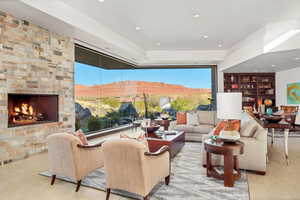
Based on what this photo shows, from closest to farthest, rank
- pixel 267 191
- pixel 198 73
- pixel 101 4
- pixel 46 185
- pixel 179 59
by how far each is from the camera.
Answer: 1. pixel 267 191
2. pixel 46 185
3. pixel 101 4
4. pixel 179 59
5. pixel 198 73

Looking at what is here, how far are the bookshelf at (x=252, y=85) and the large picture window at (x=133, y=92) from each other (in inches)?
46.5

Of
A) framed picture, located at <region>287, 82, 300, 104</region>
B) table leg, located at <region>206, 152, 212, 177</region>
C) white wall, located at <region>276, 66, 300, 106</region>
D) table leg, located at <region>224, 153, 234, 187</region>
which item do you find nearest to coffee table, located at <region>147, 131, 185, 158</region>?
table leg, located at <region>206, 152, 212, 177</region>

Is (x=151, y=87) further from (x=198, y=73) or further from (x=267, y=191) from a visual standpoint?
(x=267, y=191)

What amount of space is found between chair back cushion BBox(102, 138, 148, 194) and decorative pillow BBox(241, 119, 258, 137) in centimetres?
214

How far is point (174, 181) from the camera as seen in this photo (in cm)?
288


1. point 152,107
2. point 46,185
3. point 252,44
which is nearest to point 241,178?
point 46,185

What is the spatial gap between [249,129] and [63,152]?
118 inches

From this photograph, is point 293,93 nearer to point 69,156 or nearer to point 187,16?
point 187,16

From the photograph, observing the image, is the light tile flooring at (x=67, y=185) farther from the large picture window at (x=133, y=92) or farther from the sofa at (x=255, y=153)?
the large picture window at (x=133, y=92)

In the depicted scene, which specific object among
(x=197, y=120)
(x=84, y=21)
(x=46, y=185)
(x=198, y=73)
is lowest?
(x=46, y=185)

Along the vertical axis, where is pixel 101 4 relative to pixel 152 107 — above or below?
above

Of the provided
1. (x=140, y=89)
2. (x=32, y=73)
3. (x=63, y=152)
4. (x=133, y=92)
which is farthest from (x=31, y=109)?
(x=140, y=89)

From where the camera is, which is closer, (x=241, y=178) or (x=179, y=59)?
(x=241, y=178)

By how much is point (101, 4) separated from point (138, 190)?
3.62m
